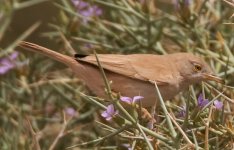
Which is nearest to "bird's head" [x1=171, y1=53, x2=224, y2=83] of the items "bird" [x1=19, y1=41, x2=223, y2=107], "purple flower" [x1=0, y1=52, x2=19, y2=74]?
"bird" [x1=19, y1=41, x2=223, y2=107]

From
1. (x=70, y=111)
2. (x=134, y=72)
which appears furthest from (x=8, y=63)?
(x=134, y=72)

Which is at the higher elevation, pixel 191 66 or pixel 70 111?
pixel 191 66

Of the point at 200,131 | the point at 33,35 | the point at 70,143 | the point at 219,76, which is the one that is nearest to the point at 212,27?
the point at 219,76

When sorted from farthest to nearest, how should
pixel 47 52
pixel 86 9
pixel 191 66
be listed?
pixel 86 9
pixel 191 66
pixel 47 52

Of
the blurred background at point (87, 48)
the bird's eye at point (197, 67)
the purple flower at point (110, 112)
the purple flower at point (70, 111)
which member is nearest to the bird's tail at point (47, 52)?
the blurred background at point (87, 48)

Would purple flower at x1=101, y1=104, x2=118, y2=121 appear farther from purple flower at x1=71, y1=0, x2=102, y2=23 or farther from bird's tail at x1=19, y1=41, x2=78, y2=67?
purple flower at x1=71, y1=0, x2=102, y2=23

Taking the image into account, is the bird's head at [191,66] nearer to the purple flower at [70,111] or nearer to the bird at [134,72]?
the bird at [134,72]

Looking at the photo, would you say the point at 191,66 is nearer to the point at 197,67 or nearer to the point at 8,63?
the point at 197,67
